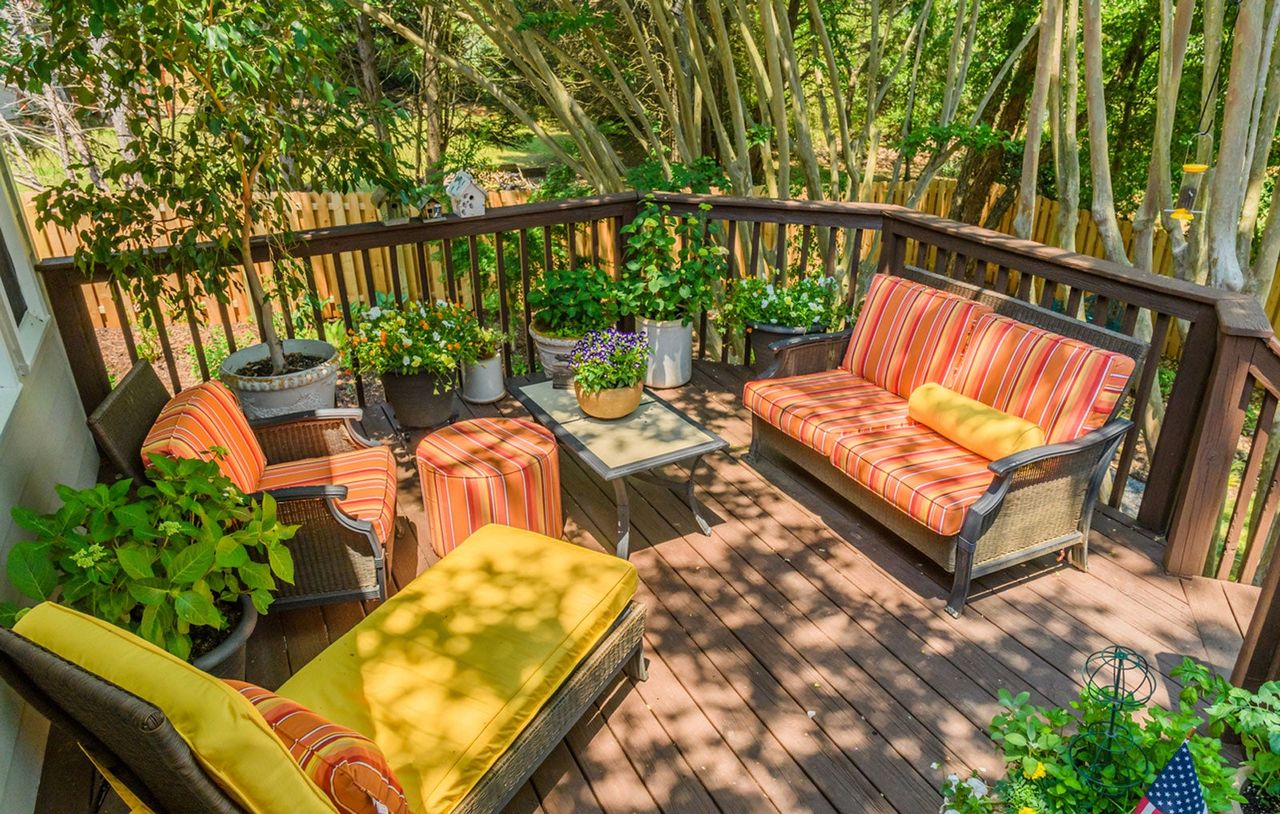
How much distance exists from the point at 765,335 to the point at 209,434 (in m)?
2.70

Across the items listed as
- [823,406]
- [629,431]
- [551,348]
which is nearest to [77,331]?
[551,348]

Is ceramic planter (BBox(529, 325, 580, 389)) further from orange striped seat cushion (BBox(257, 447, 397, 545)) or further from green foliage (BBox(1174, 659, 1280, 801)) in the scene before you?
green foliage (BBox(1174, 659, 1280, 801))

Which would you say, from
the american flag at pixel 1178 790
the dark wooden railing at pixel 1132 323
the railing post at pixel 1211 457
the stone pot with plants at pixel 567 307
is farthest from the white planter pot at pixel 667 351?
the american flag at pixel 1178 790

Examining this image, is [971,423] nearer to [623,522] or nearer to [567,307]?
[623,522]

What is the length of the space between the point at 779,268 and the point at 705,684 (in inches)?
103

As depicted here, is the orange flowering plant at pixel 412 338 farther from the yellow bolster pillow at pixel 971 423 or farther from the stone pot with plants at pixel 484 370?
the yellow bolster pillow at pixel 971 423

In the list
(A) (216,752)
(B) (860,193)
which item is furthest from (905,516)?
(B) (860,193)

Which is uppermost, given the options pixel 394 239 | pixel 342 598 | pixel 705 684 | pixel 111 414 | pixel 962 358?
pixel 394 239

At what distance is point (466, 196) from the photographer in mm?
4047

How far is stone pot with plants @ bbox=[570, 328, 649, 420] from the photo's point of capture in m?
3.28

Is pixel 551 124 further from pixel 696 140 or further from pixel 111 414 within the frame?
pixel 111 414

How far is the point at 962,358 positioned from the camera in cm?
337

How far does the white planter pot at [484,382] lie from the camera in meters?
4.25

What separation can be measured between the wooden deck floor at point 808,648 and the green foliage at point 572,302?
1035 mm
